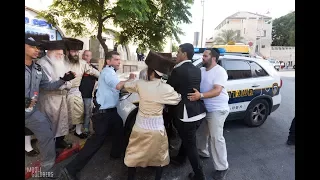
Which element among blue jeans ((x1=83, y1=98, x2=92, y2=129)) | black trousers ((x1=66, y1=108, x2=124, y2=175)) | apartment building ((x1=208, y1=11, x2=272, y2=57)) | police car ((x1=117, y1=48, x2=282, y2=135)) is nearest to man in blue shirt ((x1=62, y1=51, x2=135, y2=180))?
black trousers ((x1=66, y1=108, x2=124, y2=175))

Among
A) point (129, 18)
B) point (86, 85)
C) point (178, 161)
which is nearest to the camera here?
point (178, 161)

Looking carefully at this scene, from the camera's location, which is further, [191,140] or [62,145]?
[62,145]

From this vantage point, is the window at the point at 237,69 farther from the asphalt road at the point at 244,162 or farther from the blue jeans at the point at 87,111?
the blue jeans at the point at 87,111

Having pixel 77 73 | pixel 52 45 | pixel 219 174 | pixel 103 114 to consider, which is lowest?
pixel 219 174

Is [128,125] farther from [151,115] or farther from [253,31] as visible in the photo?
[253,31]

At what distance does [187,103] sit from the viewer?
2.64 metres

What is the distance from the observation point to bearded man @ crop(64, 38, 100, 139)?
352 centimetres

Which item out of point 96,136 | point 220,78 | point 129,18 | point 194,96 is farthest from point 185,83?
point 129,18

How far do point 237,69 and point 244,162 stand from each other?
77.6 inches

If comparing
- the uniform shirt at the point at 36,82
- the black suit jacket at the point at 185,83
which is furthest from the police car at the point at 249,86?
the uniform shirt at the point at 36,82

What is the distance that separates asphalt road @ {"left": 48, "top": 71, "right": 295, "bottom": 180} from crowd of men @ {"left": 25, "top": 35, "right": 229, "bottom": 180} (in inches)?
7.9

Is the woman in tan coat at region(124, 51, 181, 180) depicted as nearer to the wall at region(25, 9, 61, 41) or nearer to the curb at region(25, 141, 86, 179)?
the curb at region(25, 141, 86, 179)
